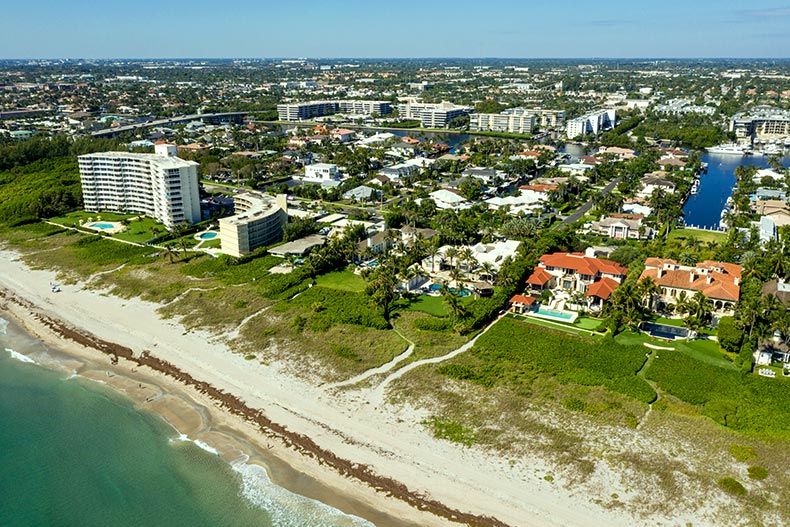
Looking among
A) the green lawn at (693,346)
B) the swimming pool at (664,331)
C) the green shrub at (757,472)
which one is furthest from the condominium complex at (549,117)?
the green shrub at (757,472)

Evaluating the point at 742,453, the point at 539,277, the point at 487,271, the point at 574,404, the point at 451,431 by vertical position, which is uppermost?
the point at 539,277

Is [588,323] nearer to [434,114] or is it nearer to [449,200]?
[449,200]

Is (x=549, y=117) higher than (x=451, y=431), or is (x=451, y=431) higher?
(x=549, y=117)

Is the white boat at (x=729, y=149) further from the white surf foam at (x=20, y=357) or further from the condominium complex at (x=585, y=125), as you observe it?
the white surf foam at (x=20, y=357)

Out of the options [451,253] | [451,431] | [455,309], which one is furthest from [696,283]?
[451,431]

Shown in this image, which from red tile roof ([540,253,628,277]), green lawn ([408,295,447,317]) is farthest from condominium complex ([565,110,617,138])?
green lawn ([408,295,447,317])

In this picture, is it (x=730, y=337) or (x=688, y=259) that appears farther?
(x=688, y=259)

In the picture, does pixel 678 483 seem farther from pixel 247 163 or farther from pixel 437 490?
pixel 247 163

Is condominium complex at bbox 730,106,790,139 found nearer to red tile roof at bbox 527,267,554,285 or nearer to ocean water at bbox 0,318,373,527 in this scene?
red tile roof at bbox 527,267,554,285
